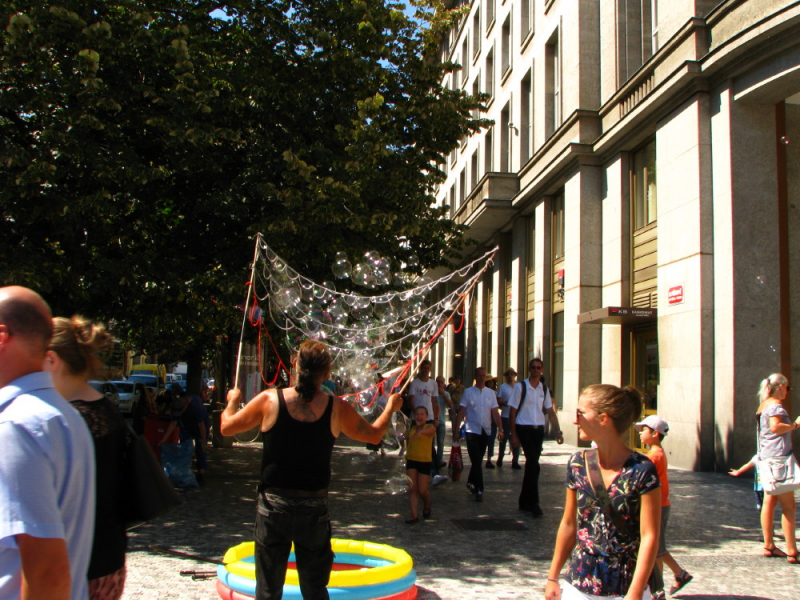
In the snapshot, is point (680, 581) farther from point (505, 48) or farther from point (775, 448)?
point (505, 48)

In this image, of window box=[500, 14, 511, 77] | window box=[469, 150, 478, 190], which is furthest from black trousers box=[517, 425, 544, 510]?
window box=[469, 150, 478, 190]

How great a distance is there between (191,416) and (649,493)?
9876 millimetres

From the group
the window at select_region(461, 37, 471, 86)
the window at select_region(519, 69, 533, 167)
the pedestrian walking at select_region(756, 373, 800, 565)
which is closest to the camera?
the pedestrian walking at select_region(756, 373, 800, 565)

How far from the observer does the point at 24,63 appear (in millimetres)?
9367

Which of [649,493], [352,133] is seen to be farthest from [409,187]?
[649,493]

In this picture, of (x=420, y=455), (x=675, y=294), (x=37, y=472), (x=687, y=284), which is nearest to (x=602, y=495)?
(x=37, y=472)

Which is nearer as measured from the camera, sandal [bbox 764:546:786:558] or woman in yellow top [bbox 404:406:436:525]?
sandal [bbox 764:546:786:558]

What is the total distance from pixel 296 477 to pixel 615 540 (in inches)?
65.8

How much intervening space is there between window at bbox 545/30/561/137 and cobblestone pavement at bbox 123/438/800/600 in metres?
12.6

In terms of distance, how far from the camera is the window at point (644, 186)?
16.0 metres

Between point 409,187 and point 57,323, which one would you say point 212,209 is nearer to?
point 409,187

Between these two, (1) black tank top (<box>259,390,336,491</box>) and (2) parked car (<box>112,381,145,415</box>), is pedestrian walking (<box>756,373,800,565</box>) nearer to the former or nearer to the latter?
(1) black tank top (<box>259,390,336,491</box>)

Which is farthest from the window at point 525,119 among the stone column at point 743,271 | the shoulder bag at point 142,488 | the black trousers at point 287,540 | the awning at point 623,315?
the shoulder bag at point 142,488

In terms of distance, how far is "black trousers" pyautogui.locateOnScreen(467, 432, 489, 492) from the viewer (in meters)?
9.99
